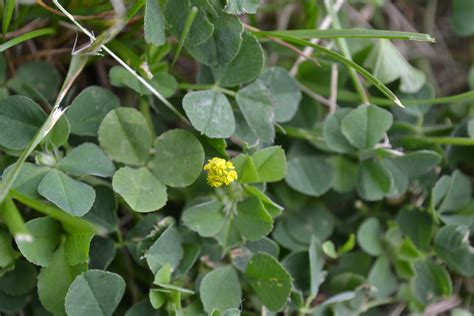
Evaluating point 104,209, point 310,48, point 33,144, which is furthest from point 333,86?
point 33,144

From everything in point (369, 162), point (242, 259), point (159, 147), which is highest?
point (159, 147)

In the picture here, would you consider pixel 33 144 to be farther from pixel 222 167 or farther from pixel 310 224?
pixel 310 224

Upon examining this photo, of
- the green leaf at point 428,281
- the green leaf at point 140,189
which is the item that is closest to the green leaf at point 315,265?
the green leaf at point 428,281

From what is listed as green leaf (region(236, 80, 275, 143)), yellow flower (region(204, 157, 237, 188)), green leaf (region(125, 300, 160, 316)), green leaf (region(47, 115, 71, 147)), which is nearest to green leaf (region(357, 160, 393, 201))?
green leaf (region(236, 80, 275, 143))

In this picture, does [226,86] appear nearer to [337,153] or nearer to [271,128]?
[271,128]

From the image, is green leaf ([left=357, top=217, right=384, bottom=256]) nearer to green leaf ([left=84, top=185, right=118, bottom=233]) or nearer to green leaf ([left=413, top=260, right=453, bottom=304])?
green leaf ([left=413, top=260, right=453, bottom=304])

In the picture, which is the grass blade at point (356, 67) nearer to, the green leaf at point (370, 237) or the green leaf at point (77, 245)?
the green leaf at point (370, 237)

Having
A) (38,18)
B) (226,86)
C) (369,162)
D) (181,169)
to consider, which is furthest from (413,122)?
(38,18)
